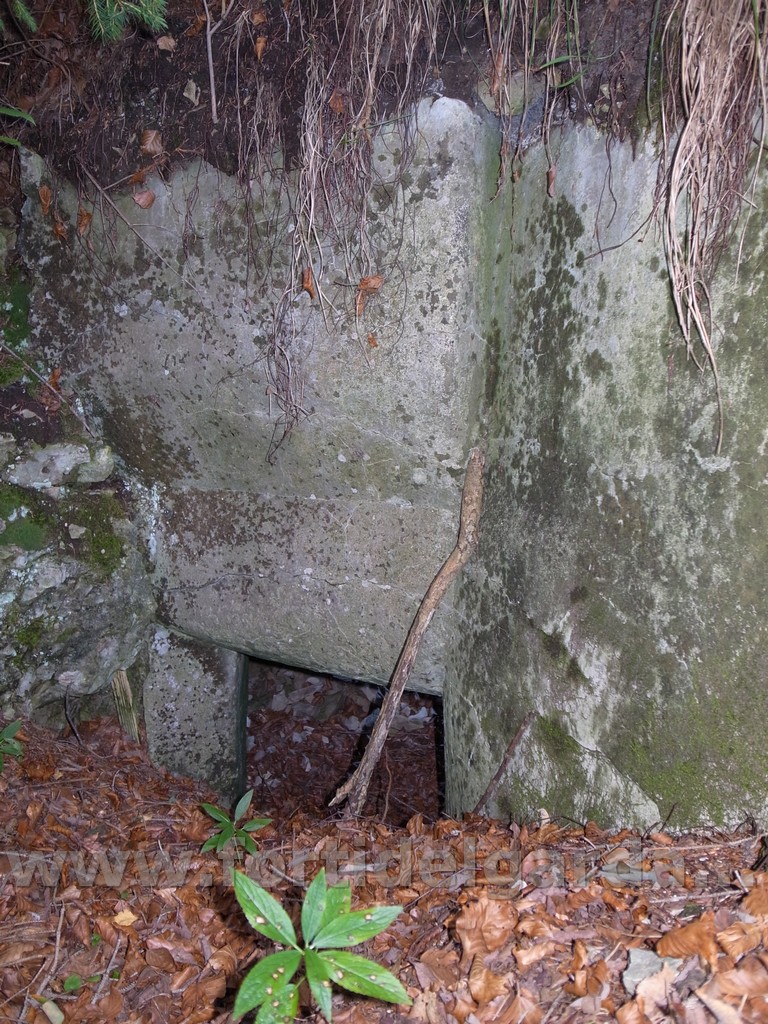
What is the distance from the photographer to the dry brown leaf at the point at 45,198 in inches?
115

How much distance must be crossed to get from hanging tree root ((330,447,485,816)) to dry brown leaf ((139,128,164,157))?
5.81 ft

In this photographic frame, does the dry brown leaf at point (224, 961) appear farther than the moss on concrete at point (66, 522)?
No

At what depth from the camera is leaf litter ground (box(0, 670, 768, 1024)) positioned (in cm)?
135

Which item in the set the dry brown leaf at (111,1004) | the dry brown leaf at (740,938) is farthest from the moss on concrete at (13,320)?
the dry brown leaf at (740,938)

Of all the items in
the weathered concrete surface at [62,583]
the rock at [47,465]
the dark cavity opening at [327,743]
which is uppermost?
the rock at [47,465]

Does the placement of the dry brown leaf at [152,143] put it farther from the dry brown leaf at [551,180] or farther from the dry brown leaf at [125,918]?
the dry brown leaf at [125,918]

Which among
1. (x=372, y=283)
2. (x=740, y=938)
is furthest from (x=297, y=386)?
(x=740, y=938)

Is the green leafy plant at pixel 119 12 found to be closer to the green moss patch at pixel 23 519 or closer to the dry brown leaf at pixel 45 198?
the dry brown leaf at pixel 45 198

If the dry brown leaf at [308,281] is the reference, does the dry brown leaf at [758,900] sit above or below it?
below

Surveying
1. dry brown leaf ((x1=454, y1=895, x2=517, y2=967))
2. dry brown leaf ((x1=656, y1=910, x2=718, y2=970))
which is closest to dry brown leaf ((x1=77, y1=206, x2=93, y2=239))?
dry brown leaf ((x1=454, y1=895, x2=517, y2=967))

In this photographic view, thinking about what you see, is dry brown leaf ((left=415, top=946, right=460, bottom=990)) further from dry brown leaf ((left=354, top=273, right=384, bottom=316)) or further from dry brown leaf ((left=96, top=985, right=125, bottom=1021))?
dry brown leaf ((left=354, top=273, right=384, bottom=316))

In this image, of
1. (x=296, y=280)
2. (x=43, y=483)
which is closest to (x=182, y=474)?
(x=43, y=483)

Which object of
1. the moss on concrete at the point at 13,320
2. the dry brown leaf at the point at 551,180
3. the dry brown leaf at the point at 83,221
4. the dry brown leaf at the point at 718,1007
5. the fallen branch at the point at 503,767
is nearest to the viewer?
the dry brown leaf at the point at 718,1007

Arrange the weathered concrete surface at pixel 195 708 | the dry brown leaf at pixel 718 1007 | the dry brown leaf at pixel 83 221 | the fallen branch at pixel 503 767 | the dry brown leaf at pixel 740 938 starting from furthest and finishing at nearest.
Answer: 1. the weathered concrete surface at pixel 195 708
2. the dry brown leaf at pixel 83 221
3. the fallen branch at pixel 503 767
4. the dry brown leaf at pixel 740 938
5. the dry brown leaf at pixel 718 1007
